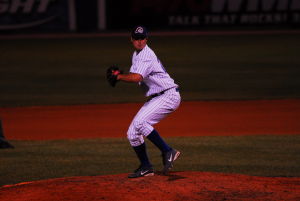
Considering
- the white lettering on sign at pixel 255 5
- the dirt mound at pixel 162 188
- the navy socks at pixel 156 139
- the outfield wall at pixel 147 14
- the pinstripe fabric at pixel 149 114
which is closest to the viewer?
the dirt mound at pixel 162 188

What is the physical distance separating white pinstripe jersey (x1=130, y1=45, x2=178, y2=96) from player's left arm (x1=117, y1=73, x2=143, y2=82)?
0.05 meters

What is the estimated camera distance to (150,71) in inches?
273

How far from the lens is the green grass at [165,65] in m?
16.3

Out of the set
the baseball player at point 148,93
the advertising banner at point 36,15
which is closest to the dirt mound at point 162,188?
the baseball player at point 148,93

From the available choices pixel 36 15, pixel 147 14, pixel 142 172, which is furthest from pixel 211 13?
pixel 142 172

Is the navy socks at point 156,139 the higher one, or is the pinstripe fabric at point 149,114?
the pinstripe fabric at point 149,114

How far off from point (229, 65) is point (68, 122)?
10.4 m

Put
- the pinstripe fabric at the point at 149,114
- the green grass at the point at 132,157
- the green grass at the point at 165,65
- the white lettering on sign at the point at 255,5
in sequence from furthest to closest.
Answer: the white lettering on sign at the point at 255,5, the green grass at the point at 165,65, the green grass at the point at 132,157, the pinstripe fabric at the point at 149,114

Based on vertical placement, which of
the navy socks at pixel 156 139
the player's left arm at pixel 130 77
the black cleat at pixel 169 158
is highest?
the player's left arm at pixel 130 77

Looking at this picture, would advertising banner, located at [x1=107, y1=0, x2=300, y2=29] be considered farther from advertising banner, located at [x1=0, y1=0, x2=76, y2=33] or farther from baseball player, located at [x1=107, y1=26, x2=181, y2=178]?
baseball player, located at [x1=107, y1=26, x2=181, y2=178]

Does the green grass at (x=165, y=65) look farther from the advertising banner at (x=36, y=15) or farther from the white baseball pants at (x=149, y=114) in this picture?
the white baseball pants at (x=149, y=114)

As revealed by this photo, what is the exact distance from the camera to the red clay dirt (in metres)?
6.66

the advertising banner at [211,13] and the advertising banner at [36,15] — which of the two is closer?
the advertising banner at [36,15]

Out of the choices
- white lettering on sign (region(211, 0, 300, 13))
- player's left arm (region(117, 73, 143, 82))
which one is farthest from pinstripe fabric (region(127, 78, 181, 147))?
white lettering on sign (region(211, 0, 300, 13))
